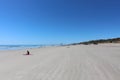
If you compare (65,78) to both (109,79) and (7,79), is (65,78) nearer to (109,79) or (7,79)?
(109,79)

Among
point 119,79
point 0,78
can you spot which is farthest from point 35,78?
point 119,79

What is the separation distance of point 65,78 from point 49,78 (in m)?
0.65

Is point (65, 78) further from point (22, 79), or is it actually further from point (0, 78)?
point (0, 78)

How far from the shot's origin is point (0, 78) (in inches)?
259

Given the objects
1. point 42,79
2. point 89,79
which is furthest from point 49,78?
point 89,79

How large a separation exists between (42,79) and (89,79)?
73.9 inches

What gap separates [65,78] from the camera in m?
6.35

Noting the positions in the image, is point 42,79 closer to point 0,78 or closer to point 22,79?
point 22,79

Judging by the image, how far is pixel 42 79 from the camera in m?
6.23

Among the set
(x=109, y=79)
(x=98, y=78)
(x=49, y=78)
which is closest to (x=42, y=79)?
(x=49, y=78)

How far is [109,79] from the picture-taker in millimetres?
6219

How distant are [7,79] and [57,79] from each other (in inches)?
81.1

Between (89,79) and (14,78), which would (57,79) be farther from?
(14,78)

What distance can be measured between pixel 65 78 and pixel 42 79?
93 cm
